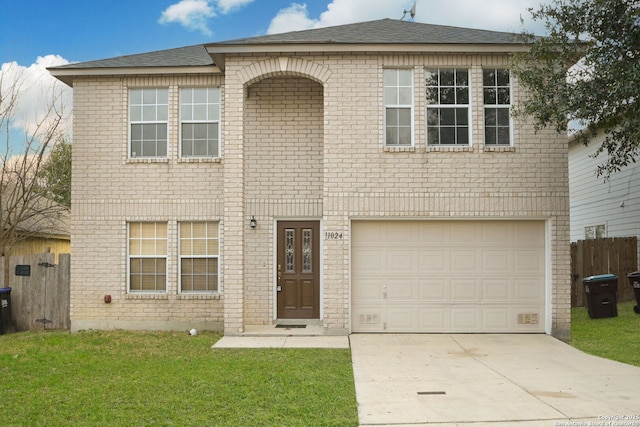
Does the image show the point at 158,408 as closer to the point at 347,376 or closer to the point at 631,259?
the point at 347,376

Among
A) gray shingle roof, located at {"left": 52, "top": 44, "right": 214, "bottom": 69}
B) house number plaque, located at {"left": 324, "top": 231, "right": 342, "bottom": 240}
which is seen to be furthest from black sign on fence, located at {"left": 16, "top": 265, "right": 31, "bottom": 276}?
house number plaque, located at {"left": 324, "top": 231, "right": 342, "bottom": 240}

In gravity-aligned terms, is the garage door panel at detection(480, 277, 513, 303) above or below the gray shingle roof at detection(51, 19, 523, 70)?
below

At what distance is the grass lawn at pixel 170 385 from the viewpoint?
20.9ft

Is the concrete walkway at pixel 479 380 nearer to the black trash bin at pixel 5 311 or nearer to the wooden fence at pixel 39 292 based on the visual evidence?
the wooden fence at pixel 39 292

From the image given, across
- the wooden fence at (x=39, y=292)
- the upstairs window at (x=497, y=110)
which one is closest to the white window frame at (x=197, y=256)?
the wooden fence at (x=39, y=292)

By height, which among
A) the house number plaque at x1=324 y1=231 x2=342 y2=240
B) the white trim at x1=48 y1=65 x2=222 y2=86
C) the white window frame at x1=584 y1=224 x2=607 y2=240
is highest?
the white trim at x1=48 y1=65 x2=222 y2=86

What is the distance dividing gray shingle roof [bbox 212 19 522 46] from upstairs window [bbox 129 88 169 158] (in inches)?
87.9

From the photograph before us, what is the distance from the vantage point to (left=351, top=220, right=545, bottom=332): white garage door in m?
11.8

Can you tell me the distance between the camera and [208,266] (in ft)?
42.0

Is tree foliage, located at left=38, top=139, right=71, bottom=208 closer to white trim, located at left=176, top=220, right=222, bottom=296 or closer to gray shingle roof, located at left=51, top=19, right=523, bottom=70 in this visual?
gray shingle roof, located at left=51, top=19, right=523, bottom=70

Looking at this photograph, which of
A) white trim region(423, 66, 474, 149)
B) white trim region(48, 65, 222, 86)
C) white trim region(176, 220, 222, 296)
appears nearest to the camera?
white trim region(423, 66, 474, 149)

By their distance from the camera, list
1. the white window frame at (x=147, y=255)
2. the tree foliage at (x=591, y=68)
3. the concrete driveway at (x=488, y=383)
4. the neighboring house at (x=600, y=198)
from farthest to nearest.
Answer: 1. the neighboring house at (x=600, y=198)
2. the white window frame at (x=147, y=255)
3. the tree foliage at (x=591, y=68)
4. the concrete driveway at (x=488, y=383)

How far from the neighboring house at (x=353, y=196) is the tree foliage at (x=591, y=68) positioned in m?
1.47

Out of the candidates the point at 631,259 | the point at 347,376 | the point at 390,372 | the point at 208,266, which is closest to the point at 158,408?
the point at 347,376
